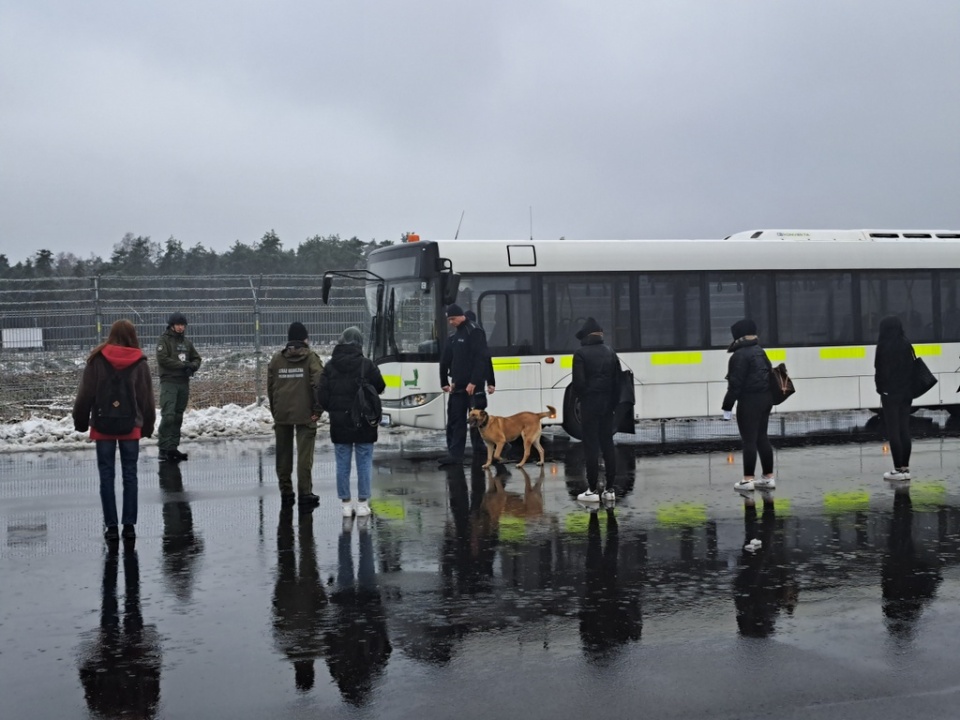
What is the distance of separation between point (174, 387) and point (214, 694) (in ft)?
33.4

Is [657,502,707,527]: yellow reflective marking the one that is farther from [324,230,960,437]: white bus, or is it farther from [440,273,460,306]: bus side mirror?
[440,273,460,306]: bus side mirror

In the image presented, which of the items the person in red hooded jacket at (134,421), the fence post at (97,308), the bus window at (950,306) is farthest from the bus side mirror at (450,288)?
the bus window at (950,306)

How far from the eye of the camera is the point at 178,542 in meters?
9.61

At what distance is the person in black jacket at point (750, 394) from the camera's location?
11688 mm

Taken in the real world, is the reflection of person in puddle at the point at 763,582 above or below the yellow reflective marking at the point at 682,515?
below

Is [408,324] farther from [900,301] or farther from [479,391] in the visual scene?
[900,301]

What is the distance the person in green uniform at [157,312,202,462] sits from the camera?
1527 centimetres

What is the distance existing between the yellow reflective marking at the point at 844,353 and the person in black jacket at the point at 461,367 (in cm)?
659

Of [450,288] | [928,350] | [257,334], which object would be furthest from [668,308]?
[257,334]

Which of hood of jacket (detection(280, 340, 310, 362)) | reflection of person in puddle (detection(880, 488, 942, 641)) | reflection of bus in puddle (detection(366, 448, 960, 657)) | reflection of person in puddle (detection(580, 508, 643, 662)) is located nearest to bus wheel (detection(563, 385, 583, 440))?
reflection of bus in puddle (detection(366, 448, 960, 657))

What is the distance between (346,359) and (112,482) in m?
2.32

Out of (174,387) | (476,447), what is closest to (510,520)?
(476,447)

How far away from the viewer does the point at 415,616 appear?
23.0 ft

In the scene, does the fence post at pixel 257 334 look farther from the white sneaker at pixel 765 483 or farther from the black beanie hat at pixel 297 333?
the white sneaker at pixel 765 483
